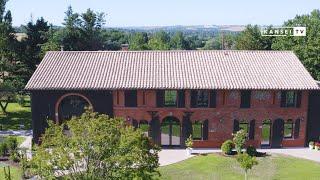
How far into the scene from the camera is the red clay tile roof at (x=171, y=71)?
1444 inches

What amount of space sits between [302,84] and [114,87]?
15.4 metres

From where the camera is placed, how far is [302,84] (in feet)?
121

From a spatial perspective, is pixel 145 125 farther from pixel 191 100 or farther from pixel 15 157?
pixel 15 157

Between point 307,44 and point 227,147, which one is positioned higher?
point 307,44

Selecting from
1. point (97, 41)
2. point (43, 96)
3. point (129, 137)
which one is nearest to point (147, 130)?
point (43, 96)

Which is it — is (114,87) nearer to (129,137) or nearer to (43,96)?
(43,96)

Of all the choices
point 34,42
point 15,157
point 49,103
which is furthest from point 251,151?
point 34,42

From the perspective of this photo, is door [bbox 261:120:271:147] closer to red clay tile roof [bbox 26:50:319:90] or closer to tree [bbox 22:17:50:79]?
red clay tile roof [bbox 26:50:319:90]

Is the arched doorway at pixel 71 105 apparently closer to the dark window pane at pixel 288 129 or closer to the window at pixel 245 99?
the window at pixel 245 99

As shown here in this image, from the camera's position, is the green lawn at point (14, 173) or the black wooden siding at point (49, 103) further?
the black wooden siding at point (49, 103)

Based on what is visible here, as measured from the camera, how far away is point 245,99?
1473 inches

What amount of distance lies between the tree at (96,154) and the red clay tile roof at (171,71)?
15.3 m

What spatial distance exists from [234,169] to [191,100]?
747 centimetres

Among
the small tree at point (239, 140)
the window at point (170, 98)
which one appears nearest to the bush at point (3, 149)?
the window at point (170, 98)
